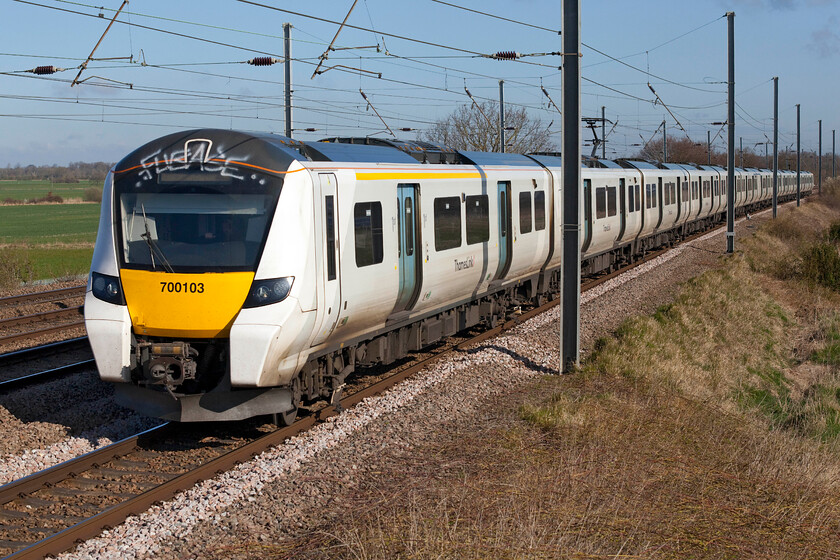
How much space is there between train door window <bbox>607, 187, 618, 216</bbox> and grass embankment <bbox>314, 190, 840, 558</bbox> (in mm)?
7162

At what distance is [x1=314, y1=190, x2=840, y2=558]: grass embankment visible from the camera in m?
5.73

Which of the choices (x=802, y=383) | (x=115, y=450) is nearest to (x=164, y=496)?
(x=115, y=450)

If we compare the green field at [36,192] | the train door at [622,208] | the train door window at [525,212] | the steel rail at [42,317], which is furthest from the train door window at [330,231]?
the green field at [36,192]

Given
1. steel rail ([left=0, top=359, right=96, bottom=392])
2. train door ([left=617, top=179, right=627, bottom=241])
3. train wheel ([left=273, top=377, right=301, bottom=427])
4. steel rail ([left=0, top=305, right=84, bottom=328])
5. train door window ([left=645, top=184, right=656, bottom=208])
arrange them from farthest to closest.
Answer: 1. train door window ([left=645, top=184, right=656, bottom=208])
2. train door ([left=617, top=179, right=627, bottom=241])
3. steel rail ([left=0, top=305, right=84, bottom=328])
4. steel rail ([left=0, top=359, right=96, bottom=392])
5. train wheel ([left=273, top=377, right=301, bottom=427])

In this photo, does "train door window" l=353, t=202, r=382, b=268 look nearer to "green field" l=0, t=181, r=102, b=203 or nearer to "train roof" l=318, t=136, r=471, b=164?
"train roof" l=318, t=136, r=471, b=164

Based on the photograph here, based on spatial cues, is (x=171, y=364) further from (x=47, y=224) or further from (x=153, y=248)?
(x=47, y=224)

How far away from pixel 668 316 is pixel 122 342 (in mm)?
11164

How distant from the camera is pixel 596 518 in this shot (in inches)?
239

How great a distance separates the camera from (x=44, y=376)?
11.1 m


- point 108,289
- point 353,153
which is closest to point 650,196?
point 353,153

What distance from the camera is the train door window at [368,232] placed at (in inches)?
366

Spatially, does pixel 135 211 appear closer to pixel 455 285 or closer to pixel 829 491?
pixel 455 285

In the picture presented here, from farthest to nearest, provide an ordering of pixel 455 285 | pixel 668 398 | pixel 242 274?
pixel 455 285, pixel 668 398, pixel 242 274

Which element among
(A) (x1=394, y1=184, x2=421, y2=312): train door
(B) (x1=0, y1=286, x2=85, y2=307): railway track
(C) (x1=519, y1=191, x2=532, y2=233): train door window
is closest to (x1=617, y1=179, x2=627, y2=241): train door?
(C) (x1=519, y1=191, x2=532, y2=233): train door window
